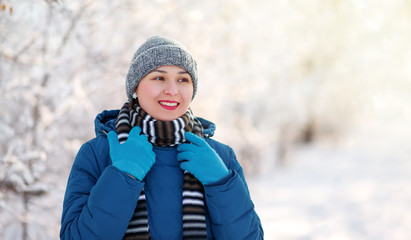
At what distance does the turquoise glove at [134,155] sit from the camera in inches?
66.1

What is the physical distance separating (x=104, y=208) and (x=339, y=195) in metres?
7.43

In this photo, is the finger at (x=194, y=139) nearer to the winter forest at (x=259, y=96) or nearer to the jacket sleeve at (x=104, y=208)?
the jacket sleeve at (x=104, y=208)

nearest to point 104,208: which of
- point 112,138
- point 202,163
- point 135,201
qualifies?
point 135,201

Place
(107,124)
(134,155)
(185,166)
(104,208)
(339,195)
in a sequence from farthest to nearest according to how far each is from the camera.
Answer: (339,195), (107,124), (185,166), (134,155), (104,208)

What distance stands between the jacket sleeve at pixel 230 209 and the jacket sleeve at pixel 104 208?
1.15ft

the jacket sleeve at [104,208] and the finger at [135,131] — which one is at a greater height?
the finger at [135,131]

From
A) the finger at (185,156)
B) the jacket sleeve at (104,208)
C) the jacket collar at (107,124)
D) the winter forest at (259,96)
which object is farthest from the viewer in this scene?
the winter forest at (259,96)

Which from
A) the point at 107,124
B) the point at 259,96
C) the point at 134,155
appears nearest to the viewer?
the point at 134,155

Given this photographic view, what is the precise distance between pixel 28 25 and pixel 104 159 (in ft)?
9.01

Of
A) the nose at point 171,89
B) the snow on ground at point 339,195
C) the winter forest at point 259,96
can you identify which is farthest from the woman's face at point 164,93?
the snow on ground at point 339,195

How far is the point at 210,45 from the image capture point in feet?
23.3

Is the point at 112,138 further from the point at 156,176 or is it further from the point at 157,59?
the point at 157,59

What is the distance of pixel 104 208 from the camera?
1.59 meters

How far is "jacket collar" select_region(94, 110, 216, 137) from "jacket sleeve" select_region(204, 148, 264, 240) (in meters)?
0.42
